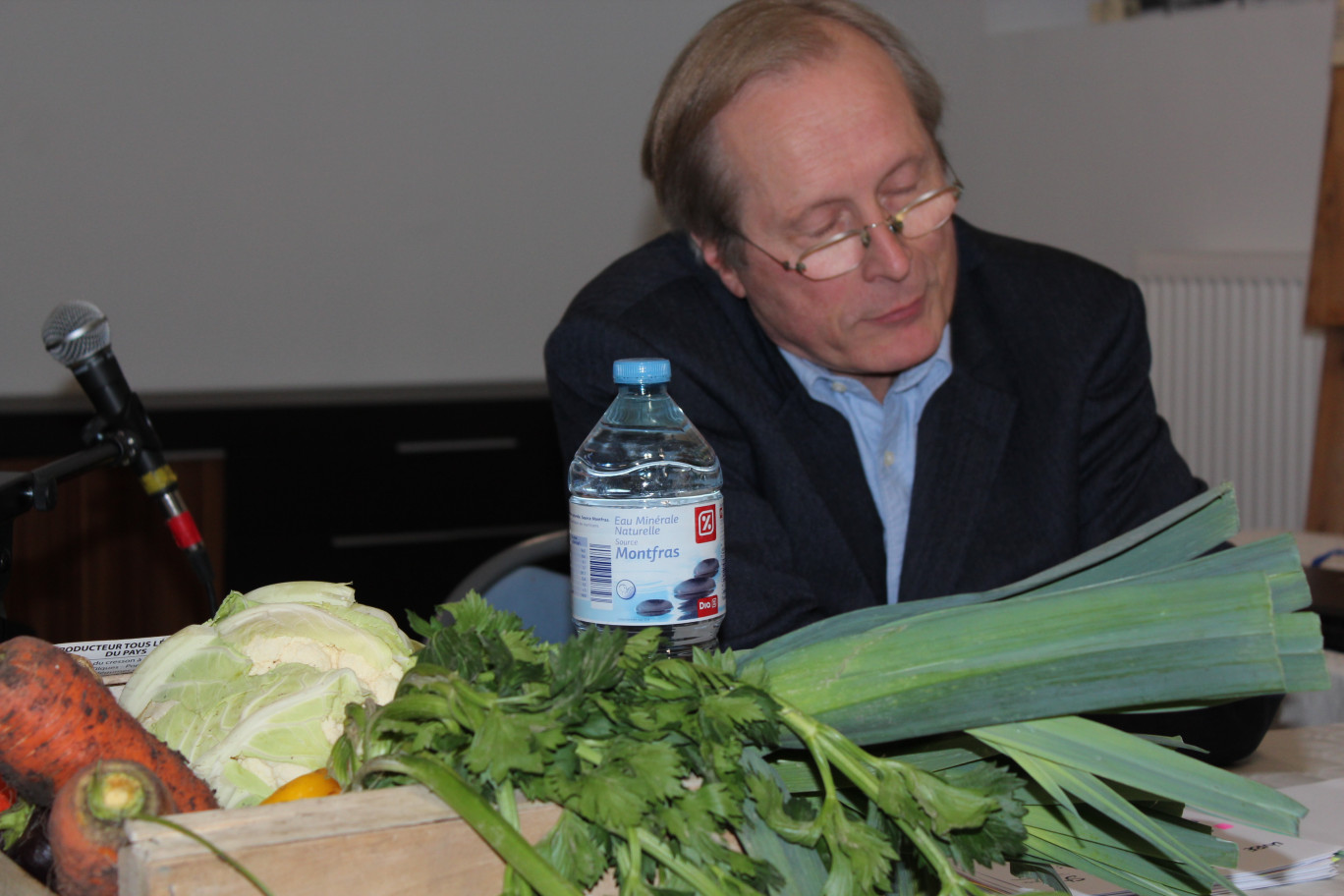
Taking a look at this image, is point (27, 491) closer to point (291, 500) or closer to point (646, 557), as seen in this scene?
point (646, 557)

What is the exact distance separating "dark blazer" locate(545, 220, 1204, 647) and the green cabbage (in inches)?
26.3

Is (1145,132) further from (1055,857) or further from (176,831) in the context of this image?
(176,831)

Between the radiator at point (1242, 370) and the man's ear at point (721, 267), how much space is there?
2.48 meters

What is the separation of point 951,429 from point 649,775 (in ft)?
3.41

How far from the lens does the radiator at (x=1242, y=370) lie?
3.50 meters

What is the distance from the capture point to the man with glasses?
143cm

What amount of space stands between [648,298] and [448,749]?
105cm

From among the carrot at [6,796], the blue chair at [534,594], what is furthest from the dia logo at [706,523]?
the blue chair at [534,594]

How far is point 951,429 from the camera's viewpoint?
155 cm

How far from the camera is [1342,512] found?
3172 millimetres

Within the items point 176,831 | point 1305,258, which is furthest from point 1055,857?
point 1305,258

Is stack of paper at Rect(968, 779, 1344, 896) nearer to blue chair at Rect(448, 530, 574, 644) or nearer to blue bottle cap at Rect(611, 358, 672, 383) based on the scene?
blue bottle cap at Rect(611, 358, 672, 383)

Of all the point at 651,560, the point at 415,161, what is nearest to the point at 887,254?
A: the point at 651,560

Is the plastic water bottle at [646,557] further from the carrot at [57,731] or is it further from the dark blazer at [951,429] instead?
the dark blazer at [951,429]
